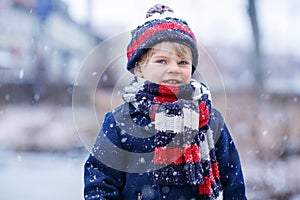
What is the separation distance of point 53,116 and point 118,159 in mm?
8345

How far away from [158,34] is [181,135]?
0.42 meters

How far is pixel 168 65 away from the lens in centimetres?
210

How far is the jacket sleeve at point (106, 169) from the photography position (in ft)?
6.78

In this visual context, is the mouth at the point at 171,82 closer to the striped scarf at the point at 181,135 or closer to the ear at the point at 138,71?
the striped scarf at the point at 181,135

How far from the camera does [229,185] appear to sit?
2.18 metres

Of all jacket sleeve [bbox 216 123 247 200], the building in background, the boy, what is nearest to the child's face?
the boy

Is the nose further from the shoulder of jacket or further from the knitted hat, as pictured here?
the shoulder of jacket

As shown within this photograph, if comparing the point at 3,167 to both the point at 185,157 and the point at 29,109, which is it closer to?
the point at 29,109

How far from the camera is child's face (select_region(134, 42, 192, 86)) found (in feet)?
6.91

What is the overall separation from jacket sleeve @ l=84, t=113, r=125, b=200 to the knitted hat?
330mm

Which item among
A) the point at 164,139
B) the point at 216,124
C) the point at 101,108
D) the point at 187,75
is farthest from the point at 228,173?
the point at 101,108

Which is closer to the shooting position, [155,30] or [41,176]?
[155,30]

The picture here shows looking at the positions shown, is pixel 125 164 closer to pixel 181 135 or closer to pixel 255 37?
pixel 181 135

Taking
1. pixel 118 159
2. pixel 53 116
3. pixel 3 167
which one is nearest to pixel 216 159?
pixel 118 159
